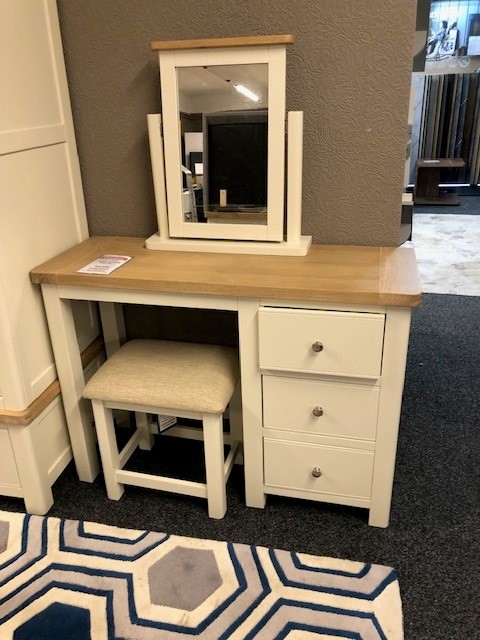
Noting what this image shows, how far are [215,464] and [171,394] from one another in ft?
0.81

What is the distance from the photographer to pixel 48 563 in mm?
1478

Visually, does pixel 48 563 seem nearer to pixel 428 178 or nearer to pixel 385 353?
pixel 385 353

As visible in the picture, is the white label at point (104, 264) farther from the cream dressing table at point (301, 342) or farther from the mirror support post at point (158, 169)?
the mirror support post at point (158, 169)

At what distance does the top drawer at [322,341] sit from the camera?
1.34m

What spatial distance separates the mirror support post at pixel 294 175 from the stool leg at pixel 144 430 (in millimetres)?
804

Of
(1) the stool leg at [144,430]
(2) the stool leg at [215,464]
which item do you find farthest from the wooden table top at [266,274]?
(1) the stool leg at [144,430]

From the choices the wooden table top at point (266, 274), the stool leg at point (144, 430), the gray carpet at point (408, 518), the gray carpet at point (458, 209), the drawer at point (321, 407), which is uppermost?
the wooden table top at point (266, 274)

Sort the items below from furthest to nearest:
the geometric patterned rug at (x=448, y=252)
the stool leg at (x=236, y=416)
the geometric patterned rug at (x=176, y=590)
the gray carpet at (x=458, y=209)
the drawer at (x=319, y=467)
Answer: the gray carpet at (x=458, y=209) → the geometric patterned rug at (x=448, y=252) → the stool leg at (x=236, y=416) → the drawer at (x=319, y=467) → the geometric patterned rug at (x=176, y=590)

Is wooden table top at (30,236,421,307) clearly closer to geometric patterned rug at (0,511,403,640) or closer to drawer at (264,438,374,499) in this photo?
drawer at (264,438,374,499)

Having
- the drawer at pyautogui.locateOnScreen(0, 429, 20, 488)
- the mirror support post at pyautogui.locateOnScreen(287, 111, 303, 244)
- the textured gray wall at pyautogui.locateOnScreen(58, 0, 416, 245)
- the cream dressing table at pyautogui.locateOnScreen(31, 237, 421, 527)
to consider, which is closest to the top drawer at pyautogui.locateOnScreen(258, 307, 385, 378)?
the cream dressing table at pyautogui.locateOnScreen(31, 237, 421, 527)

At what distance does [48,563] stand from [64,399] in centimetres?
47

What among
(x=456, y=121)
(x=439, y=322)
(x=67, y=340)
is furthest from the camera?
(x=456, y=121)

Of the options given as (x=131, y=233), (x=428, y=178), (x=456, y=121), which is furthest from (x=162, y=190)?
(x=456, y=121)

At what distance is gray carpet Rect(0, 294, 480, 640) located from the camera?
137cm
